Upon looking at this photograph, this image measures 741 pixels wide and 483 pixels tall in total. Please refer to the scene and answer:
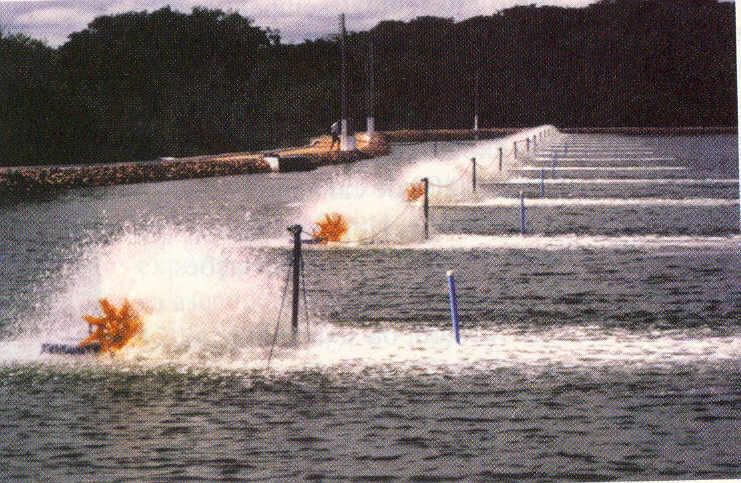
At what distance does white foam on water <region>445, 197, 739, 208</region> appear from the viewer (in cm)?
4753

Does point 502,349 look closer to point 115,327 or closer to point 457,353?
point 457,353

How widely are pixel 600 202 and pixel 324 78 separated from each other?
263 ft

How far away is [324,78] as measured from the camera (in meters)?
128

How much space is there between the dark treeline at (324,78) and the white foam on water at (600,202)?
87.2 inches

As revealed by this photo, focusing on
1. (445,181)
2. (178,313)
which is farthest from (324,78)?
(178,313)

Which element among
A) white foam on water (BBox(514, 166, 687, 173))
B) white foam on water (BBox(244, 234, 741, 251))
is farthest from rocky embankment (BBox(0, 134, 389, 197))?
white foam on water (BBox(244, 234, 741, 251))

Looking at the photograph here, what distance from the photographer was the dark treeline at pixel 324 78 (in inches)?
1144

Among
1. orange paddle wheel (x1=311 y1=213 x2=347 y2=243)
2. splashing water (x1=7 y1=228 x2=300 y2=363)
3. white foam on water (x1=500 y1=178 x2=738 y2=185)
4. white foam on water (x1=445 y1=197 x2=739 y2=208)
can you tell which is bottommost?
white foam on water (x1=500 y1=178 x2=738 y2=185)

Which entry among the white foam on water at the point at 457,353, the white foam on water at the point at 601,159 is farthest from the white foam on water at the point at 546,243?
the white foam on water at the point at 601,159

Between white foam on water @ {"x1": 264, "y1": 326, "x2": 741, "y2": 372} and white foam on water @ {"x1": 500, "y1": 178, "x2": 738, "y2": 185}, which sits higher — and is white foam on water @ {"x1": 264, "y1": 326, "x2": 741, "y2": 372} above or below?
above

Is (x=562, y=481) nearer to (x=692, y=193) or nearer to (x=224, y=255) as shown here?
(x=224, y=255)

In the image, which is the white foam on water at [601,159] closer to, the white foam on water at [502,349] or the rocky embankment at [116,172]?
the rocky embankment at [116,172]

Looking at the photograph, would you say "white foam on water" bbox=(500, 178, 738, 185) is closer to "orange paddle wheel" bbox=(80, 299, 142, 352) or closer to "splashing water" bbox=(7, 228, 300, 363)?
"splashing water" bbox=(7, 228, 300, 363)

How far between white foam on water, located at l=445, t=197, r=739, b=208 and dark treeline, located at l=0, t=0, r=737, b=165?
2214 mm
